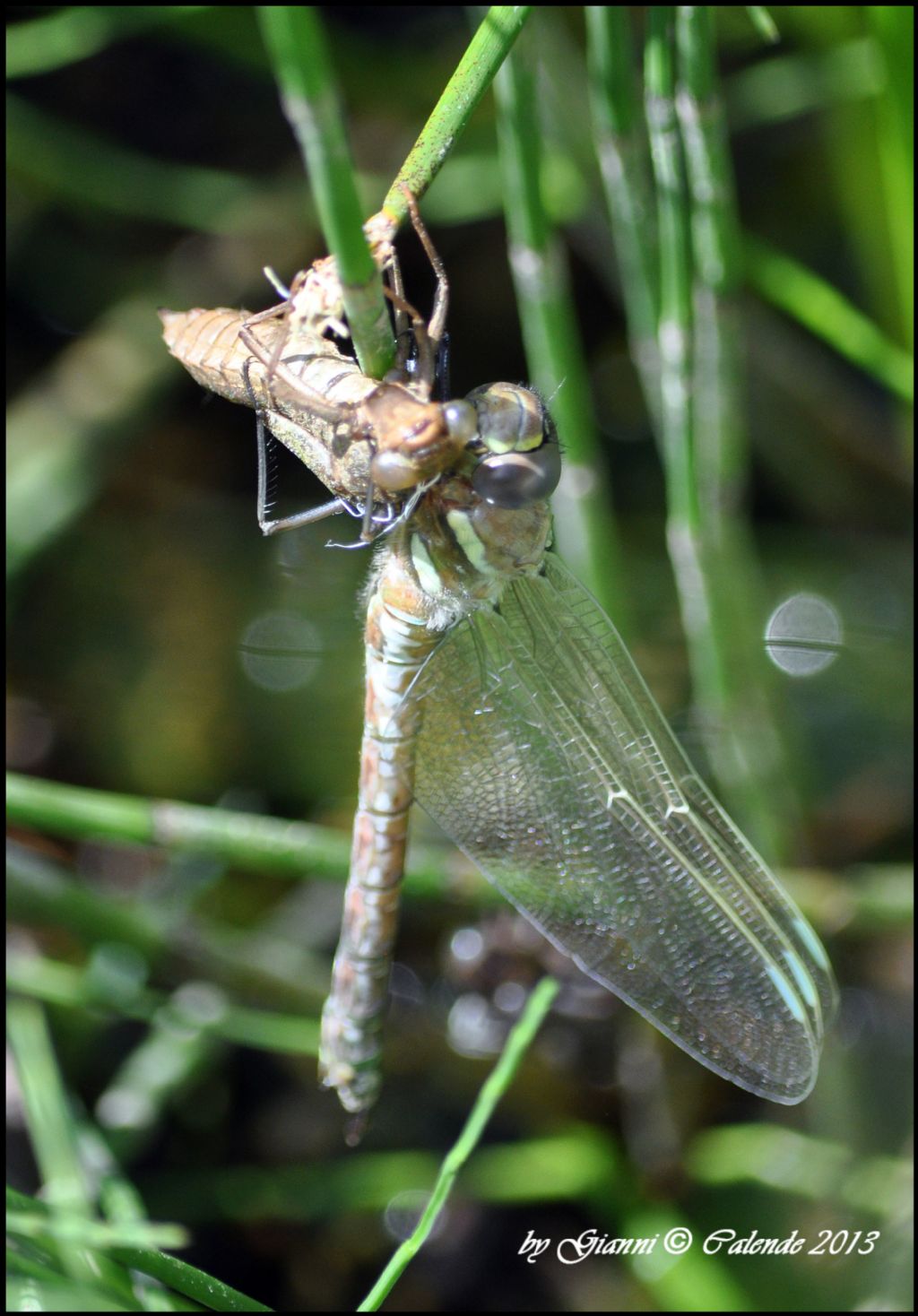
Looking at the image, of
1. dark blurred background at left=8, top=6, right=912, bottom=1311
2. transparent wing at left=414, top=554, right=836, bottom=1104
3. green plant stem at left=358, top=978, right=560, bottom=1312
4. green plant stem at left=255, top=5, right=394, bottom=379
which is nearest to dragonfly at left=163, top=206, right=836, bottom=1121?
transparent wing at left=414, top=554, right=836, bottom=1104

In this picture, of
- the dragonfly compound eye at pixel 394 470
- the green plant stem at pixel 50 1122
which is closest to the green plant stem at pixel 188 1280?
the green plant stem at pixel 50 1122

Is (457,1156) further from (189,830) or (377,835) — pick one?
(189,830)

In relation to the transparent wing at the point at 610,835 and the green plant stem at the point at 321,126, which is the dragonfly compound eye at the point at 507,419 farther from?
the green plant stem at the point at 321,126

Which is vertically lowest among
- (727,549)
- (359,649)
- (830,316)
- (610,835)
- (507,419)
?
(610,835)

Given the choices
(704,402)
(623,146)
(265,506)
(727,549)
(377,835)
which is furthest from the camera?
(727,549)

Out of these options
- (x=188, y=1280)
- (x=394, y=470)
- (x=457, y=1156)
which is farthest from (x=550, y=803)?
(x=188, y=1280)

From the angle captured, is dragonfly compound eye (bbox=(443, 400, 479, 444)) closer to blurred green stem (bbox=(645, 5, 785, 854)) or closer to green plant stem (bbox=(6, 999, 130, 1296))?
blurred green stem (bbox=(645, 5, 785, 854))

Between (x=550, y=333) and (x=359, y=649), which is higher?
(x=550, y=333)
